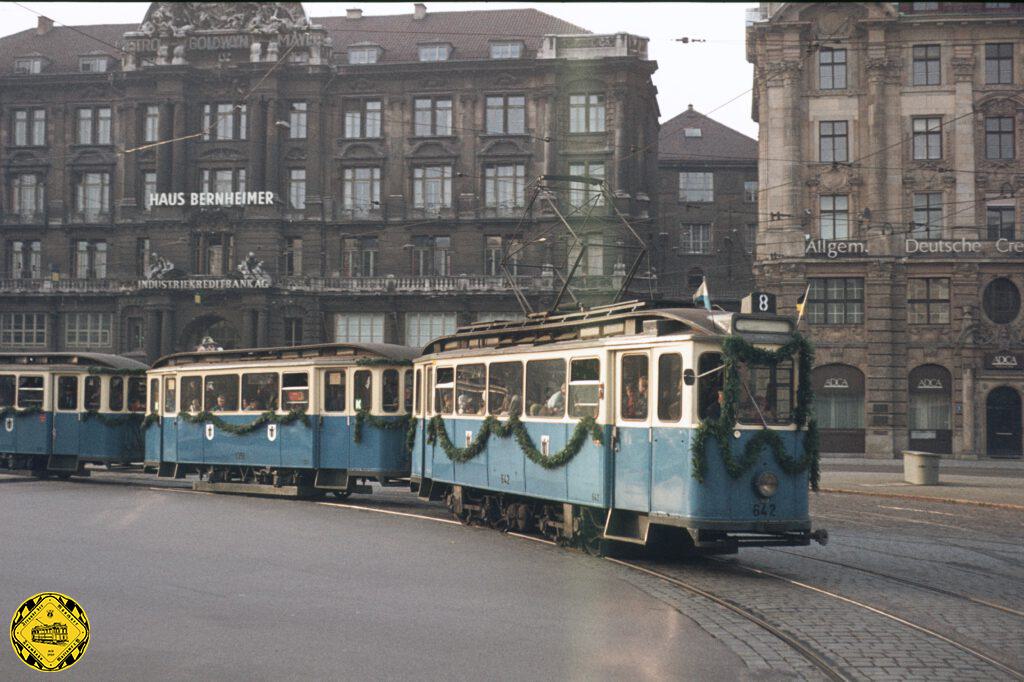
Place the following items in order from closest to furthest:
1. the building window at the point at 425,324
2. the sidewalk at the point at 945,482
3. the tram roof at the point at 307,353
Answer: the tram roof at the point at 307,353 → the sidewalk at the point at 945,482 → the building window at the point at 425,324

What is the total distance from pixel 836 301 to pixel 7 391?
29451 millimetres

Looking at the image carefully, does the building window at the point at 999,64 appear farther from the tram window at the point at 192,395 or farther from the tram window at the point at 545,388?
the tram window at the point at 545,388

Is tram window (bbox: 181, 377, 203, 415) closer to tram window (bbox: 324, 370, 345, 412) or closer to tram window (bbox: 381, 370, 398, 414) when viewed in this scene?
tram window (bbox: 324, 370, 345, 412)

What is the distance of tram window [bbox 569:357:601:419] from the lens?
14812 mm

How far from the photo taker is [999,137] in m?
43.9

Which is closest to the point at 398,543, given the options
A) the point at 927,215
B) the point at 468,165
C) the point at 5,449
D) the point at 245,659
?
the point at 245,659

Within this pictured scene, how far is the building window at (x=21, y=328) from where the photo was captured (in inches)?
2398

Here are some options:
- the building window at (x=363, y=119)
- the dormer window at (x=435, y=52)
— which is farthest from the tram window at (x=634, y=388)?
the dormer window at (x=435, y=52)

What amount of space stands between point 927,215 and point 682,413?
112 ft

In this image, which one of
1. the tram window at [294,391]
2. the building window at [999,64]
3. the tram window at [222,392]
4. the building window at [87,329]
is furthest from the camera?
the building window at [87,329]

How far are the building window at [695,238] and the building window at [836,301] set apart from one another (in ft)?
75.9

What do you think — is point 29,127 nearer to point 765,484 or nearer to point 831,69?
point 831,69

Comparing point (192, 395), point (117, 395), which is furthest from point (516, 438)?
point (117, 395)

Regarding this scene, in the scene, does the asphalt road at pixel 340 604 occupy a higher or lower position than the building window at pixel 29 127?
lower
